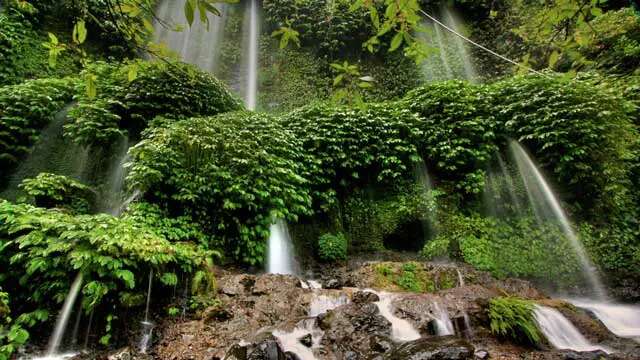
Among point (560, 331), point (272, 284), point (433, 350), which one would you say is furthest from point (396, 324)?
point (560, 331)

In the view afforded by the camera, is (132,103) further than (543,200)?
No

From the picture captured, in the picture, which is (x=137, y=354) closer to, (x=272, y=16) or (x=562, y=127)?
(x=562, y=127)

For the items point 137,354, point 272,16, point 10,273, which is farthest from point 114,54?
point 137,354

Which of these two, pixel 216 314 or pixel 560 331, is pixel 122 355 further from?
pixel 560 331

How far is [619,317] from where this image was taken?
5578 mm

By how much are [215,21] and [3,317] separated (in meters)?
19.5

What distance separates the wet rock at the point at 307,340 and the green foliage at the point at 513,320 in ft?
7.97

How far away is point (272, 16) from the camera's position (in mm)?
17094

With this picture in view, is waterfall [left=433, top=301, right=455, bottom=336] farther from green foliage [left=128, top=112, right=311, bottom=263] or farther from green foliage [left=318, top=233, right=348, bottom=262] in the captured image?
green foliage [left=318, top=233, right=348, bottom=262]

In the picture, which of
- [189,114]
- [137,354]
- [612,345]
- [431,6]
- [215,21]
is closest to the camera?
[137,354]

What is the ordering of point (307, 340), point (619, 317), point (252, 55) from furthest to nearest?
point (252, 55), point (619, 317), point (307, 340)

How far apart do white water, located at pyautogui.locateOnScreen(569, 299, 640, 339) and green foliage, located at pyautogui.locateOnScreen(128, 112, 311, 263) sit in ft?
18.5

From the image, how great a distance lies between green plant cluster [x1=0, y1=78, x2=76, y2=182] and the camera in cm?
700

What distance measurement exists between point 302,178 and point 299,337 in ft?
12.2
